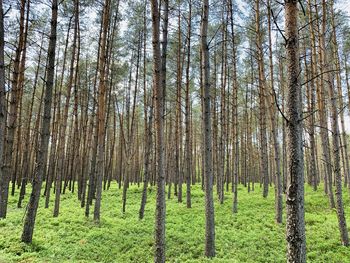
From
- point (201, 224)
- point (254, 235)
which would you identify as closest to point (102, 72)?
point (201, 224)

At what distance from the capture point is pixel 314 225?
9367 millimetres

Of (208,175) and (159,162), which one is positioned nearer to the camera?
(159,162)

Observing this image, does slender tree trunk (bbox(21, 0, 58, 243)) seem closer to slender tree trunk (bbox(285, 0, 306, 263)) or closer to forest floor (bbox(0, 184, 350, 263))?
forest floor (bbox(0, 184, 350, 263))

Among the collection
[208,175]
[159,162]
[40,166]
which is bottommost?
[208,175]

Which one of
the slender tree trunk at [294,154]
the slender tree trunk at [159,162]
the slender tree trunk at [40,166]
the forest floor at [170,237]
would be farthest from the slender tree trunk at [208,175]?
the slender tree trunk at [40,166]

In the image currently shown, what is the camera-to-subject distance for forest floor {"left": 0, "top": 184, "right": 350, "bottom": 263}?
21.9 ft

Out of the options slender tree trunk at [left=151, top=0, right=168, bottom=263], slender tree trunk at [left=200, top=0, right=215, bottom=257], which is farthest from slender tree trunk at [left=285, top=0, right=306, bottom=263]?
slender tree trunk at [left=200, top=0, right=215, bottom=257]

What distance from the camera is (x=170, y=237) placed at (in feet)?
27.1

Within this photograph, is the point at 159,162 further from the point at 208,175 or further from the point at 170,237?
the point at 170,237

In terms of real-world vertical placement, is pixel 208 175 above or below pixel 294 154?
below

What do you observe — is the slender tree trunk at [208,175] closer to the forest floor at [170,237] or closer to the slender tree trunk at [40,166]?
the forest floor at [170,237]

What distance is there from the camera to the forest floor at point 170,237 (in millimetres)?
6688

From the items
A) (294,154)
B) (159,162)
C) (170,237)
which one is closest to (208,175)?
(159,162)

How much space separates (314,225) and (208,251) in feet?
A: 17.0
